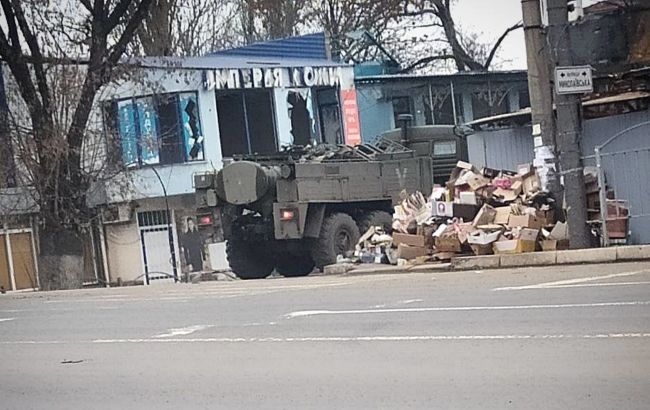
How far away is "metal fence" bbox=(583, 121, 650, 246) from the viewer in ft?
57.7

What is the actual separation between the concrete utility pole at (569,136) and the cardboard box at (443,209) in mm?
2430

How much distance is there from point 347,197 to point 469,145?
2.77 m

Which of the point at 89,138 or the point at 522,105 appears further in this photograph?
the point at 522,105

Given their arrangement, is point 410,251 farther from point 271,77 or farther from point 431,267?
point 271,77

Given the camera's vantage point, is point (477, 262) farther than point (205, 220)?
No

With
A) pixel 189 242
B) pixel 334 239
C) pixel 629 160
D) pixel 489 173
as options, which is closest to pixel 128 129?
pixel 189 242

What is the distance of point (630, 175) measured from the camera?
17.9 meters

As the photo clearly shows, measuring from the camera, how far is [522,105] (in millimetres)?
37531

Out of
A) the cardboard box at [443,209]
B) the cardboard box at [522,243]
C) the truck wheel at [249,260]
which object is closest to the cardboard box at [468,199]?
the cardboard box at [443,209]

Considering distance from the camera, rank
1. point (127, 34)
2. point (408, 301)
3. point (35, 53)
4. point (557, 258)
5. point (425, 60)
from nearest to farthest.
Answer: point (408, 301) < point (557, 258) < point (35, 53) < point (127, 34) < point (425, 60)

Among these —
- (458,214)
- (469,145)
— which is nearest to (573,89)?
(458,214)

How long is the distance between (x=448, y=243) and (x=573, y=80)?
3.51 m

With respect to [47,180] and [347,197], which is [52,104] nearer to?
[47,180]

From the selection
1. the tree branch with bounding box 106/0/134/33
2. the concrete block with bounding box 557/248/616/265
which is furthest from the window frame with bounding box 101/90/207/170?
the concrete block with bounding box 557/248/616/265
